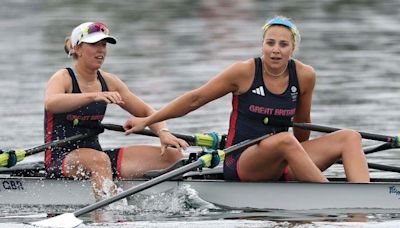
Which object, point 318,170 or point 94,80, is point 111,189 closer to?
point 94,80

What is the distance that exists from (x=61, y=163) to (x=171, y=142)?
108 centimetres

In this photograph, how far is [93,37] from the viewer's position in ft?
38.0

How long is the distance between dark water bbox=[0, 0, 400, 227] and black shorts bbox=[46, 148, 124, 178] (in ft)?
1.56

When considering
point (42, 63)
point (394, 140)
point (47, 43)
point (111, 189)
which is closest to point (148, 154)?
point (111, 189)

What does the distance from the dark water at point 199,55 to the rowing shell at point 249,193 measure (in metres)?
0.13

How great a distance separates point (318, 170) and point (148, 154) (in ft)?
5.75

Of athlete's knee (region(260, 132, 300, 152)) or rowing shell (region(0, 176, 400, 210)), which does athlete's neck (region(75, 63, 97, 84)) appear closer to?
rowing shell (region(0, 176, 400, 210))

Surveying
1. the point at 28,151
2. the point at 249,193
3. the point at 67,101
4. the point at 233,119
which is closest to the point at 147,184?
the point at 249,193

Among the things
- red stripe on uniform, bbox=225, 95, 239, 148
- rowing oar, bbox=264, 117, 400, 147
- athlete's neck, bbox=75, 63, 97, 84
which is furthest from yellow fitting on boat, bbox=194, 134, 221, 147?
athlete's neck, bbox=75, 63, 97, 84

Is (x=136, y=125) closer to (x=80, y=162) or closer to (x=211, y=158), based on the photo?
(x=80, y=162)

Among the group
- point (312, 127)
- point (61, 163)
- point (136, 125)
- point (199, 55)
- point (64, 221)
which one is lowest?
point (64, 221)

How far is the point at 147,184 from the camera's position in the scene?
1073 centimetres

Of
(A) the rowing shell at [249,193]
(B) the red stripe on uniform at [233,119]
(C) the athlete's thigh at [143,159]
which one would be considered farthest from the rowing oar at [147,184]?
(C) the athlete's thigh at [143,159]

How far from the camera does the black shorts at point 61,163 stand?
1165cm
